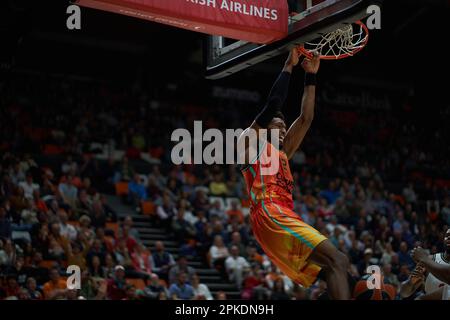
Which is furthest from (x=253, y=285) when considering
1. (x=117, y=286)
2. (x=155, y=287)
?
(x=117, y=286)

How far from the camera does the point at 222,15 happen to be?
6621 millimetres

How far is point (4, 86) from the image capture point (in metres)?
18.0

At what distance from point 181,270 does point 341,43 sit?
7335 mm

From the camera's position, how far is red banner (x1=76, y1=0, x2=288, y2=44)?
6277 mm

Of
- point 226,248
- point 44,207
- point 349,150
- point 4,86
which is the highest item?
point 4,86

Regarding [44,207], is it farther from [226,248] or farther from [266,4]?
[266,4]

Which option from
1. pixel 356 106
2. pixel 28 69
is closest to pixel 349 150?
pixel 356 106

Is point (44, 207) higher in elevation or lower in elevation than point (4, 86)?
lower

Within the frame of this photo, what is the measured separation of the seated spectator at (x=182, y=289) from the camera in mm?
12664

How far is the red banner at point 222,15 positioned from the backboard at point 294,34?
4.2 inches

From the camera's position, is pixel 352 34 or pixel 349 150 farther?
pixel 349 150

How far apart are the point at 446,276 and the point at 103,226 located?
9.28 meters

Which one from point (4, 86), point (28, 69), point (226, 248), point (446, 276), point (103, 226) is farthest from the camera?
point (28, 69)

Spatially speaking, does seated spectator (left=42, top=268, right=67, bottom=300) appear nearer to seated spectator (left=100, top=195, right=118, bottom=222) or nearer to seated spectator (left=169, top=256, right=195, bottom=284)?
seated spectator (left=169, top=256, right=195, bottom=284)
